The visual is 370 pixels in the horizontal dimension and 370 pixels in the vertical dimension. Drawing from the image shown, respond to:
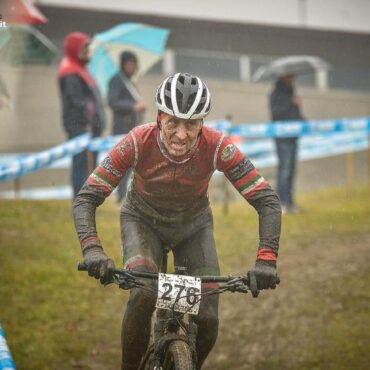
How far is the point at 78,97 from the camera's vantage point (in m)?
11.9

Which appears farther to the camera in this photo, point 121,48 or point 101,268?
point 121,48

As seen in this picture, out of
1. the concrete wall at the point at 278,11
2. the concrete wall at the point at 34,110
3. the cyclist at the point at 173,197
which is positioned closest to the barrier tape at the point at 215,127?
the cyclist at the point at 173,197

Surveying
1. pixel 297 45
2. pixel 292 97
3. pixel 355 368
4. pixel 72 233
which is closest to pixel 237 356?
pixel 355 368

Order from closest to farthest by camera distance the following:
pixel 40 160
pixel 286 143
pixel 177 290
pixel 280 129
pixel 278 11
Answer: pixel 177 290
pixel 40 160
pixel 286 143
pixel 280 129
pixel 278 11

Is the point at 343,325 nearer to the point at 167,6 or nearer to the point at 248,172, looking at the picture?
the point at 248,172

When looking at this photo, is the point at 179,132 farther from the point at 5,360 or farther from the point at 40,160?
the point at 40,160

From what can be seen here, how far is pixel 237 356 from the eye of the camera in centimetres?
883

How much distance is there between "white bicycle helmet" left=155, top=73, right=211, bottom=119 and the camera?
5.82m

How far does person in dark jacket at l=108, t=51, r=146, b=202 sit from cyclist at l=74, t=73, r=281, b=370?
615 centimetres

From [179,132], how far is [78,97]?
245 inches

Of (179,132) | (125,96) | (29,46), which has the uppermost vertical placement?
(29,46)

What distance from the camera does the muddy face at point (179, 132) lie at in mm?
5898

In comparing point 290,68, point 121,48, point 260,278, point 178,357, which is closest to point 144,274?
point 178,357

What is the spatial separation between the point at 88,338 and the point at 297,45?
50.5ft
